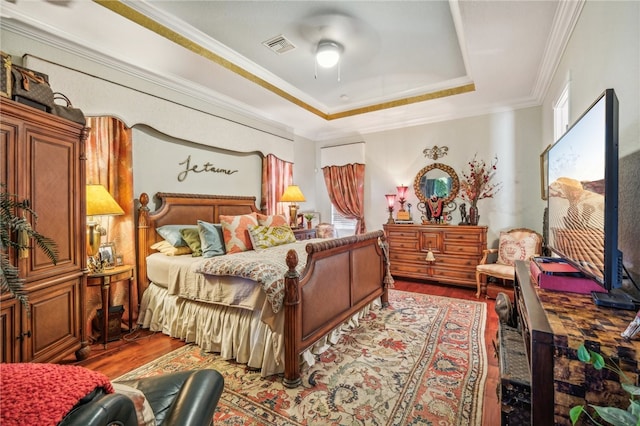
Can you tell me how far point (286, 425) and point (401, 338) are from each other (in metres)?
1.35

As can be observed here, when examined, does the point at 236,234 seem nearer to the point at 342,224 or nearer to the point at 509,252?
the point at 342,224

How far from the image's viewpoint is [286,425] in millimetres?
1524

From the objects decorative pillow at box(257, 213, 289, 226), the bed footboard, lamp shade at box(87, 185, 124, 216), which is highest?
lamp shade at box(87, 185, 124, 216)

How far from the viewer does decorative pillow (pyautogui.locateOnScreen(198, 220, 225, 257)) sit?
2.77 m

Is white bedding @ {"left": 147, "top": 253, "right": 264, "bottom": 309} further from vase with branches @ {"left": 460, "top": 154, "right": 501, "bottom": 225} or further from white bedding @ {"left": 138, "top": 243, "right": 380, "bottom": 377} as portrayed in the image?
vase with branches @ {"left": 460, "top": 154, "right": 501, "bottom": 225}

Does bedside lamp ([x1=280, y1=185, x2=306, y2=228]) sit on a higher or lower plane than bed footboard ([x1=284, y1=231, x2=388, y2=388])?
higher

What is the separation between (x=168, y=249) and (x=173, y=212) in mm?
503

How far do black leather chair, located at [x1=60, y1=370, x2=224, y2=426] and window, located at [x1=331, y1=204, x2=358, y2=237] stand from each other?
451cm

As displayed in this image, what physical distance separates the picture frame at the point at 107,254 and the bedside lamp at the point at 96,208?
0.18 ft

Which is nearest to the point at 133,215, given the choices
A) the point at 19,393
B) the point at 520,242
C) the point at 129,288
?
the point at 129,288

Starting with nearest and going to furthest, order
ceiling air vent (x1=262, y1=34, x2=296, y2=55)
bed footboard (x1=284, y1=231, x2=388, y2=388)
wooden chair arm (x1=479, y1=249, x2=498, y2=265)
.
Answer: bed footboard (x1=284, y1=231, x2=388, y2=388)
ceiling air vent (x1=262, y1=34, x2=296, y2=55)
wooden chair arm (x1=479, y1=249, x2=498, y2=265)

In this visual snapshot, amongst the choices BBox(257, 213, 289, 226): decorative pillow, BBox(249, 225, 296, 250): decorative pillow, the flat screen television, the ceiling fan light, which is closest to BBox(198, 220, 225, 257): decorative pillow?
BBox(249, 225, 296, 250): decorative pillow

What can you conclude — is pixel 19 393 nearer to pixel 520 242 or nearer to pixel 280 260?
pixel 280 260

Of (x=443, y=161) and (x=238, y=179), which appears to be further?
(x=443, y=161)
